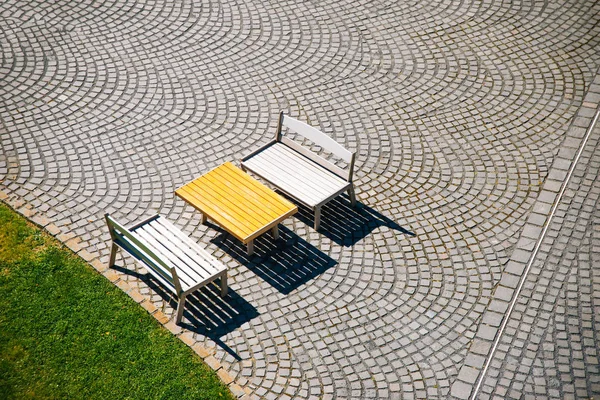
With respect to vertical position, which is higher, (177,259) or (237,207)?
(237,207)

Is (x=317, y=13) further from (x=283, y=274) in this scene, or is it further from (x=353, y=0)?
(x=283, y=274)

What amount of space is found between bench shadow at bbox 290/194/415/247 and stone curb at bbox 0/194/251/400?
2506mm

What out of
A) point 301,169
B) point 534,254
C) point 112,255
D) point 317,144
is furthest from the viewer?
point 317,144

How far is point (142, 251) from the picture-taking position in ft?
30.5

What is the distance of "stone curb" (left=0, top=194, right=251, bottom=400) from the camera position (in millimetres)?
8445

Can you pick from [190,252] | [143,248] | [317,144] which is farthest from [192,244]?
[317,144]

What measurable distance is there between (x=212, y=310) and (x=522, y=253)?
171 inches

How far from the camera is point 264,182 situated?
10938mm

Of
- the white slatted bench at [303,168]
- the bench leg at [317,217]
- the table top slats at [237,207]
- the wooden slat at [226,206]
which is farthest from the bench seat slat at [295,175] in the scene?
the wooden slat at [226,206]

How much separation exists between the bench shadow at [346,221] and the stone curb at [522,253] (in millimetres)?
1511

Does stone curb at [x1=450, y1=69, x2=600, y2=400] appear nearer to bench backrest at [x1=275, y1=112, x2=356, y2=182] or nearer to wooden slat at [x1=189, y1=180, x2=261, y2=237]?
bench backrest at [x1=275, y1=112, x2=356, y2=182]

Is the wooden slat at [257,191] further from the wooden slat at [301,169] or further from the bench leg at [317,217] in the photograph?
the wooden slat at [301,169]

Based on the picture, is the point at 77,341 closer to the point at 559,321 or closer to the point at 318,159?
the point at 318,159

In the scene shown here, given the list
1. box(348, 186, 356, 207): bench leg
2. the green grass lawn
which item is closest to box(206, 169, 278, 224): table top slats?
box(348, 186, 356, 207): bench leg
